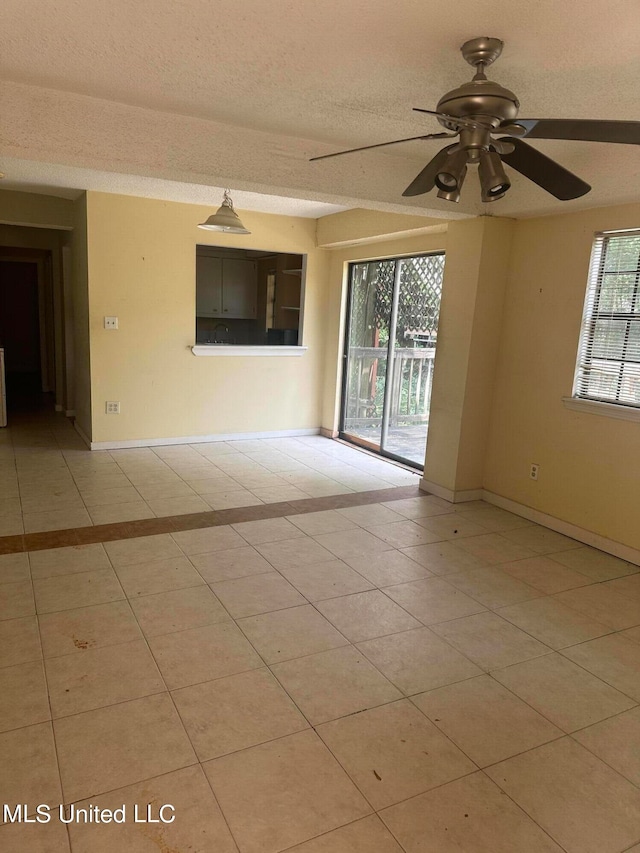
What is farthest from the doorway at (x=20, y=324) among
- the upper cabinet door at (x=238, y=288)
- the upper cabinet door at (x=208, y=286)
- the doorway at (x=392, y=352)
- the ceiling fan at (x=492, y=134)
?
the ceiling fan at (x=492, y=134)

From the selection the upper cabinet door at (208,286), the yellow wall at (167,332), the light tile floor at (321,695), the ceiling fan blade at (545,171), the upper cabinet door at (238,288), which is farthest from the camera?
the upper cabinet door at (238,288)

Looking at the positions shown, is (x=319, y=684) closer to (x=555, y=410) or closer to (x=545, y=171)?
(x=545, y=171)

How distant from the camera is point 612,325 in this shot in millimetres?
3455

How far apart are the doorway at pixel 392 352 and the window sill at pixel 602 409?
1.52 metres

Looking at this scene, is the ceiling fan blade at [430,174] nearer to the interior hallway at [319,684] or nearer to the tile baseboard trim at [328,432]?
the interior hallway at [319,684]

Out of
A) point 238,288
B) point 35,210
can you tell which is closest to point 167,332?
point 35,210

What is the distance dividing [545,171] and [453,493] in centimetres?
263

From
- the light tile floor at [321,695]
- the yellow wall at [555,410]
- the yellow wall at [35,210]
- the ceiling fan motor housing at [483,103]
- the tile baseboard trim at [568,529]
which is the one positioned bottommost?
the light tile floor at [321,695]

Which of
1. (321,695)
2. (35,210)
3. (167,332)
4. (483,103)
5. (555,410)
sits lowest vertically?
(321,695)

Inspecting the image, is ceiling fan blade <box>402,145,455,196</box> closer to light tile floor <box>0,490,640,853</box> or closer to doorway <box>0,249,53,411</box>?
light tile floor <box>0,490,640,853</box>

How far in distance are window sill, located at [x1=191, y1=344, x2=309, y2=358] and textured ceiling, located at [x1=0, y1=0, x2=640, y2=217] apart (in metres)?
2.54

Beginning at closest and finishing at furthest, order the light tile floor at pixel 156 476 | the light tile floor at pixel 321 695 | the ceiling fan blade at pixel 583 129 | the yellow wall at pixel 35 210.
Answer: the light tile floor at pixel 321 695 < the ceiling fan blade at pixel 583 129 < the light tile floor at pixel 156 476 < the yellow wall at pixel 35 210

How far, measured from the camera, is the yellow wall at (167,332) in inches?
202

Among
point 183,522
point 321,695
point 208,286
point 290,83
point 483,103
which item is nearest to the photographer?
point 483,103
